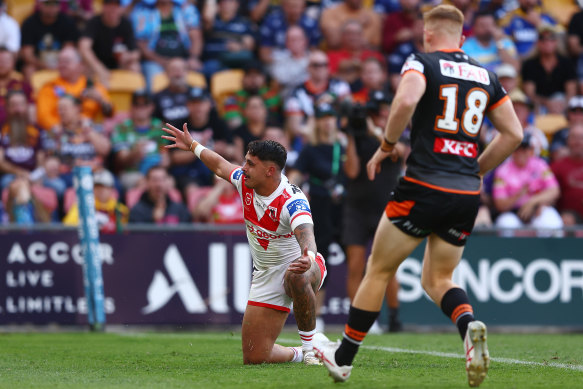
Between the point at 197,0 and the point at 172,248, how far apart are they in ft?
21.2

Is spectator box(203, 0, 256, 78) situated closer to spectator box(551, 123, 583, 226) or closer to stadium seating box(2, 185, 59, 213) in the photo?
stadium seating box(2, 185, 59, 213)

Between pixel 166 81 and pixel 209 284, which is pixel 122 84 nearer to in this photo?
pixel 166 81

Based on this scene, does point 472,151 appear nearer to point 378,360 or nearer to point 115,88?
point 378,360

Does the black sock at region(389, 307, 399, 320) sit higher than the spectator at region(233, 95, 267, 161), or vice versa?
the spectator at region(233, 95, 267, 161)

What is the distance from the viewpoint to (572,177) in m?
12.8

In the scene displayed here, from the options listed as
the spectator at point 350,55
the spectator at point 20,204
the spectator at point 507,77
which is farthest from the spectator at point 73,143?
the spectator at point 507,77

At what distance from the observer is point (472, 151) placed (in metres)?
5.67

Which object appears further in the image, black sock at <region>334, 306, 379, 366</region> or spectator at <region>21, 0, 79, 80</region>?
spectator at <region>21, 0, 79, 80</region>

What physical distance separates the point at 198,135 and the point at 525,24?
654cm

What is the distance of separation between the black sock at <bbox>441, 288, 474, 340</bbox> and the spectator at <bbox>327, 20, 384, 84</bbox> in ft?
31.5

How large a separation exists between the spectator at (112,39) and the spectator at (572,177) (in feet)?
22.5

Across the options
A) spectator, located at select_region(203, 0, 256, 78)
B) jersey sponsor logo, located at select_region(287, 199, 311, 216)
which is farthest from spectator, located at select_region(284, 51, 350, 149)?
jersey sponsor logo, located at select_region(287, 199, 311, 216)

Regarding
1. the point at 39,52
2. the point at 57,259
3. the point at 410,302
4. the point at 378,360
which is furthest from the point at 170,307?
the point at 39,52

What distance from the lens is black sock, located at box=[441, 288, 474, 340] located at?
219 inches
